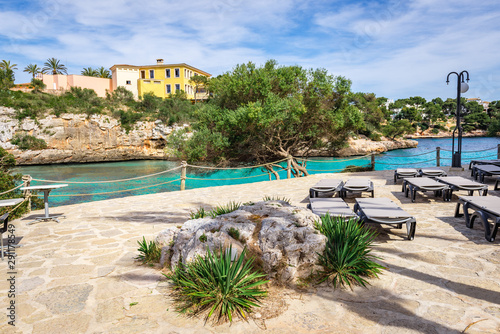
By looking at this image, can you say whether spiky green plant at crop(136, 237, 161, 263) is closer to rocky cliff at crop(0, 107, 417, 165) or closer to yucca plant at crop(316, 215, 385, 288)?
yucca plant at crop(316, 215, 385, 288)

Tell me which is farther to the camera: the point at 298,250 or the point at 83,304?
the point at 298,250

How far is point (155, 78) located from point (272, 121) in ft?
144

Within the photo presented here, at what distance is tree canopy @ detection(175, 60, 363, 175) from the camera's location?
14609 millimetres

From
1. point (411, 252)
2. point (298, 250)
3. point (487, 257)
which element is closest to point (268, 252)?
point (298, 250)

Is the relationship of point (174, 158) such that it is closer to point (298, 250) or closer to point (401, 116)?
point (298, 250)

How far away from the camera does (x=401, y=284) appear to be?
10.7 ft

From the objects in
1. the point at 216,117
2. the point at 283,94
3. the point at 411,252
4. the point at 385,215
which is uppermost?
the point at 283,94

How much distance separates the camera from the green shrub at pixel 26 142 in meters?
37.1

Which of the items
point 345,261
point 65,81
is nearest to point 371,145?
point 345,261

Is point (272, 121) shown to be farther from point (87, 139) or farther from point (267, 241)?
point (87, 139)

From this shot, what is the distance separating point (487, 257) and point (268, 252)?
301cm

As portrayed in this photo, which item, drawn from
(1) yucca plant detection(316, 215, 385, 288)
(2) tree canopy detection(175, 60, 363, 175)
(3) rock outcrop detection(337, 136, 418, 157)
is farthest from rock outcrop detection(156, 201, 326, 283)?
(3) rock outcrop detection(337, 136, 418, 157)

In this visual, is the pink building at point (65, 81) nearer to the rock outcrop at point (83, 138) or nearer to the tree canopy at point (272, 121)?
the rock outcrop at point (83, 138)

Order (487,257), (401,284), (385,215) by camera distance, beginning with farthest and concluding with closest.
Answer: (385,215) → (487,257) → (401,284)
